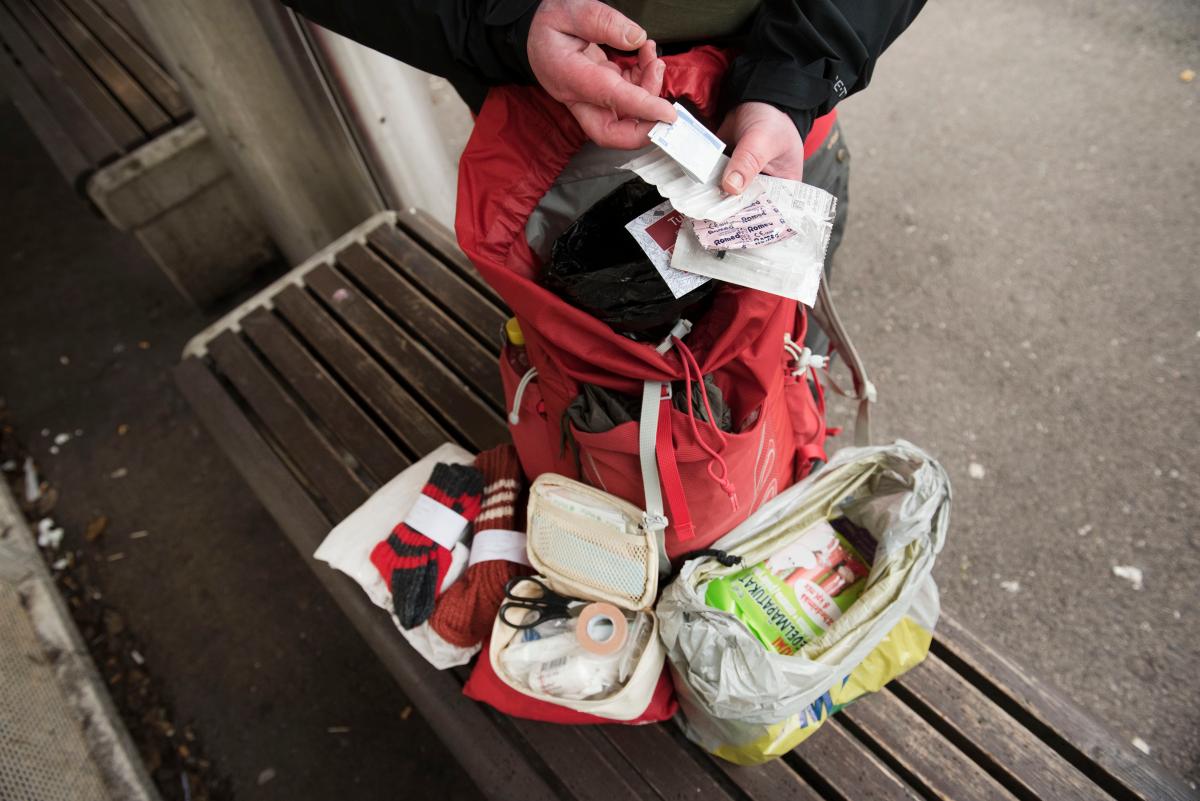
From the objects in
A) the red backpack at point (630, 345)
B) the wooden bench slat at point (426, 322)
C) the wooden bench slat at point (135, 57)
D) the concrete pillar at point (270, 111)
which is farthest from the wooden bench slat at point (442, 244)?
the wooden bench slat at point (135, 57)

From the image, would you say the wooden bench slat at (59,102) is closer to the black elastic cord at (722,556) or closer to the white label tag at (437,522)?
the white label tag at (437,522)

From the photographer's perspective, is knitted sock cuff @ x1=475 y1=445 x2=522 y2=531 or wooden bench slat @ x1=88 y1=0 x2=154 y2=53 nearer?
knitted sock cuff @ x1=475 y1=445 x2=522 y2=531

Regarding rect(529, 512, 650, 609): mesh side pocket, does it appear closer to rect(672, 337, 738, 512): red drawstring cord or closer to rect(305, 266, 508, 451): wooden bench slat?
rect(672, 337, 738, 512): red drawstring cord

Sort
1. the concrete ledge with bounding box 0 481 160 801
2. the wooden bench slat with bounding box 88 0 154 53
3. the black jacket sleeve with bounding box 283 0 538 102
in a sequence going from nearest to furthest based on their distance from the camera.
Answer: the black jacket sleeve with bounding box 283 0 538 102 < the concrete ledge with bounding box 0 481 160 801 < the wooden bench slat with bounding box 88 0 154 53

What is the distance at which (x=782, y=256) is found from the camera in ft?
3.03

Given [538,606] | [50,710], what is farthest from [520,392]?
[50,710]

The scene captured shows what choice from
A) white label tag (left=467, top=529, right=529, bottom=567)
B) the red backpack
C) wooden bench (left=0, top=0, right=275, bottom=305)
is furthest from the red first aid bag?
wooden bench (left=0, top=0, right=275, bottom=305)

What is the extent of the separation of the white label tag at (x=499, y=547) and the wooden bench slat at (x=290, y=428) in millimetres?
419

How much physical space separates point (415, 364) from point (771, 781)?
1.21 metres

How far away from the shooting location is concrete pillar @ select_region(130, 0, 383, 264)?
181 centimetres

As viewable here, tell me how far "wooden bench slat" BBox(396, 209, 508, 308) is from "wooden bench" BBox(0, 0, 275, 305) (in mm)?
862

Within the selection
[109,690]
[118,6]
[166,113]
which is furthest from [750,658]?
[118,6]

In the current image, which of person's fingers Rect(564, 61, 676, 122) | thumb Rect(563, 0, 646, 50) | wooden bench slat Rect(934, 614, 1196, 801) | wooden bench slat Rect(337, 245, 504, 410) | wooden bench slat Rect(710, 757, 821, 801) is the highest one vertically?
thumb Rect(563, 0, 646, 50)

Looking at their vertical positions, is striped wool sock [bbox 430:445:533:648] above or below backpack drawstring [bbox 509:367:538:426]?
below
